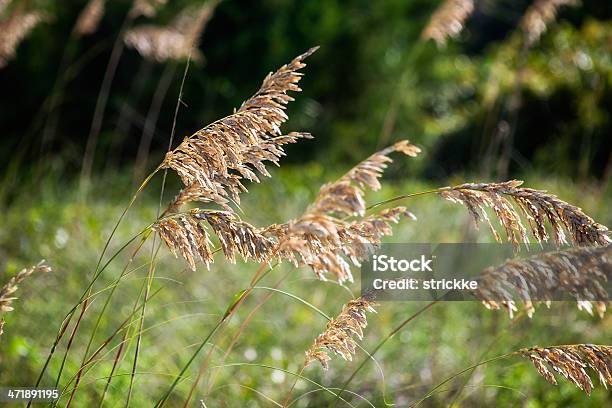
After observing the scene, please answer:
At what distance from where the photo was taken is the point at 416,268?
2398 millimetres

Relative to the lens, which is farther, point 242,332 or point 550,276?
point 242,332

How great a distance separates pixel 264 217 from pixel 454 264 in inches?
61.9

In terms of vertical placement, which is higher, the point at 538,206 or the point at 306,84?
the point at 306,84

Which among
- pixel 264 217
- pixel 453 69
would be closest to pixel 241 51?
pixel 264 217

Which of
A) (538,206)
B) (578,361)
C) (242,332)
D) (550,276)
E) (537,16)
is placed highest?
(537,16)

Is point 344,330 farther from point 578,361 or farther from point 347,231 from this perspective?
point 578,361

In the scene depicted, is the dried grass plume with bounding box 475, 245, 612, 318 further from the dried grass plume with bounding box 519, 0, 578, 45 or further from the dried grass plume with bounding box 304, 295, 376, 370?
the dried grass plume with bounding box 519, 0, 578, 45

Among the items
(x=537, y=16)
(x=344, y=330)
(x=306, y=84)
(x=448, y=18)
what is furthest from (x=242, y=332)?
(x=306, y=84)

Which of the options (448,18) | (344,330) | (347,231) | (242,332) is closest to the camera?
(347,231)

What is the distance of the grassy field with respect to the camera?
9.77 ft

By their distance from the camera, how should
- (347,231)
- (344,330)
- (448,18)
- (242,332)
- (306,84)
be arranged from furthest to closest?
(306,84), (448,18), (242,332), (344,330), (347,231)

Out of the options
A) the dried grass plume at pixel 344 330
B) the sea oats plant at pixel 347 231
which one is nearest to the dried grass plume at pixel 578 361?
the sea oats plant at pixel 347 231

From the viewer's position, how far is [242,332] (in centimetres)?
361

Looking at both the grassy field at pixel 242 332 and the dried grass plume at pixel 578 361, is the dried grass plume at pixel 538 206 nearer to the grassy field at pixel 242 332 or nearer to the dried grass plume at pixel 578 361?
the dried grass plume at pixel 578 361
